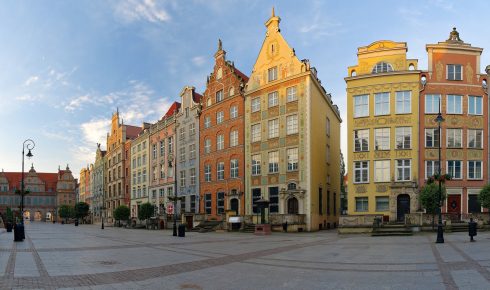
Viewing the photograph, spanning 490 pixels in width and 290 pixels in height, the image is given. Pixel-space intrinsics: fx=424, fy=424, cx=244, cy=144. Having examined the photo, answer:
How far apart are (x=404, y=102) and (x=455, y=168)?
7.52 metres

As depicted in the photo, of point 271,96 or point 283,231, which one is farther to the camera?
point 271,96

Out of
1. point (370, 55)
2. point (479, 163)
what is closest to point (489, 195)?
point (479, 163)

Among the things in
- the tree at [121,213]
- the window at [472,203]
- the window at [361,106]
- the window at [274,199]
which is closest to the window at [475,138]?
the window at [472,203]

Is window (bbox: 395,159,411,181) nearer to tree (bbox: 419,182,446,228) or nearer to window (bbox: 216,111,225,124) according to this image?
tree (bbox: 419,182,446,228)

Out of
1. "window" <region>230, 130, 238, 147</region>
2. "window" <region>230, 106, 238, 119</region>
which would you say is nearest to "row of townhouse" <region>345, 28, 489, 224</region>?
"window" <region>230, 130, 238, 147</region>

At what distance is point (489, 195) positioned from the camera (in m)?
33.6

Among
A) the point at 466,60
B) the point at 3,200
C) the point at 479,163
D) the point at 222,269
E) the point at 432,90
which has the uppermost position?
the point at 466,60

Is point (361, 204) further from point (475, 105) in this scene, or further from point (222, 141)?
point (222, 141)

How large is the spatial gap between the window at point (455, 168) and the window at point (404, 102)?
6.06m

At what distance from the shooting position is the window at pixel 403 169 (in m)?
38.7

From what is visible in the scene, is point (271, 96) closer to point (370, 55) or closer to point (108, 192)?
point (370, 55)

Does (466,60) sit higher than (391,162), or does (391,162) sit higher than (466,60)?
(466,60)

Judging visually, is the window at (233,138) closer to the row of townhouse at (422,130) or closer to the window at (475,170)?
the row of townhouse at (422,130)

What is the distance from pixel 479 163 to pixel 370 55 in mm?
14003
